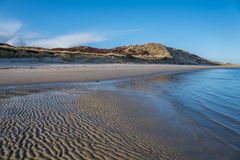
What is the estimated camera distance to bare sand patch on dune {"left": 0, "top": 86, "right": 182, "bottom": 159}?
13.5 ft

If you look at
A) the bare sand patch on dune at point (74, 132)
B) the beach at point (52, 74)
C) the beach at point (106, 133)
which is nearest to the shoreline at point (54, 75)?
the beach at point (52, 74)

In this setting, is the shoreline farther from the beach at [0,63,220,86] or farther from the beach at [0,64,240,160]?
the beach at [0,64,240,160]

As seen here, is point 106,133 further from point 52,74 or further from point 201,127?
point 52,74

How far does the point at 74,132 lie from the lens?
5.20 meters

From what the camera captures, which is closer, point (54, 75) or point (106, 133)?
point (106, 133)

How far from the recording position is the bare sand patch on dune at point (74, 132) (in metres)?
4.12

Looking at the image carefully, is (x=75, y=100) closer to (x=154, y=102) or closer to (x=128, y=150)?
(x=154, y=102)

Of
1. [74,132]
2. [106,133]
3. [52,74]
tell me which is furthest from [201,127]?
[52,74]

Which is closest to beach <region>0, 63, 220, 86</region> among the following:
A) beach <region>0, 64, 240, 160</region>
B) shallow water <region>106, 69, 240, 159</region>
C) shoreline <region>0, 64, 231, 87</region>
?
shoreline <region>0, 64, 231, 87</region>

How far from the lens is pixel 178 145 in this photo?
181 inches

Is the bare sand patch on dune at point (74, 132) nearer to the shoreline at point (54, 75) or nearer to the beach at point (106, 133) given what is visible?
the beach at point (106, 133)

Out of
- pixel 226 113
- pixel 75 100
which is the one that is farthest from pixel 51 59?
pixel 226 113

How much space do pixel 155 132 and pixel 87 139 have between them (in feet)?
5.06

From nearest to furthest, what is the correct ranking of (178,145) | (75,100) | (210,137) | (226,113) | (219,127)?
(178,145)
(210,137)
(219,127)
(226,113)
(75,100)
